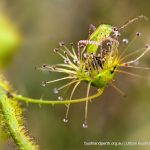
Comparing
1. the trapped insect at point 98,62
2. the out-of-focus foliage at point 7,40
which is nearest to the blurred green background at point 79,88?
the out-of-focus foliage at point 7,40

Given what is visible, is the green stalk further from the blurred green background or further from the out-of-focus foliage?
the out-of-focus foliage

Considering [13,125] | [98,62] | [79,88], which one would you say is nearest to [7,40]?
[79,88]

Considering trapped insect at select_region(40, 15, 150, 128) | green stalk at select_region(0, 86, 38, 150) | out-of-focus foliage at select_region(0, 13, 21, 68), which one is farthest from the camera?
out-of-focus foliage at select_region(0, 13, 21, 68)

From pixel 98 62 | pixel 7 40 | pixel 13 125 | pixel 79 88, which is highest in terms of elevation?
pixel 7 40

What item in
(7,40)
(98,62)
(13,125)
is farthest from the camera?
(7,40)

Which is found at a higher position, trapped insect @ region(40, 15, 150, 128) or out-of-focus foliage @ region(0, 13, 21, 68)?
out-of-focus foliage @ region(0, 13, 21, 68)

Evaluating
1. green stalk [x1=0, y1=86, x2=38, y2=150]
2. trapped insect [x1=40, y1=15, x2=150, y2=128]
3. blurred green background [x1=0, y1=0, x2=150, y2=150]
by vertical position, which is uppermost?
blurred green background [x1=0, y1=0, x2=150, y2=150]

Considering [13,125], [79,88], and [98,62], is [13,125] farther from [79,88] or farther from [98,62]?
[79,88]

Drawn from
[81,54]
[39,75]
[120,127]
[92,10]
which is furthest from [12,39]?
[81,54]

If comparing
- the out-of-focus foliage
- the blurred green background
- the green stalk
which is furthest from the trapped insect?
the out-of-focus foliage
